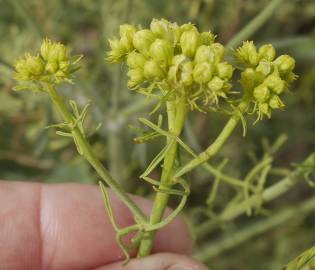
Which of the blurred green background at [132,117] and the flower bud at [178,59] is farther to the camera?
the blurred green background at [132,117]

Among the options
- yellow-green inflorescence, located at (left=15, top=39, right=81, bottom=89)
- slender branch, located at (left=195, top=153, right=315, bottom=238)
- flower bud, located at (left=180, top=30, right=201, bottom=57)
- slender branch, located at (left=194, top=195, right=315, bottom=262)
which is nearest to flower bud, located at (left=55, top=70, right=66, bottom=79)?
yellow-green inflorescence, located at (left=15, top=39, right=81, bottom=89)

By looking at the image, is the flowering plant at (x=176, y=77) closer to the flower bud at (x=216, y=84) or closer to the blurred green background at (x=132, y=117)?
the flower bud at (x=216, y=84)

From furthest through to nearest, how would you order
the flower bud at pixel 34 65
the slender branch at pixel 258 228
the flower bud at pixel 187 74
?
the slender branch at pixel 258 228 < the flower bud at pixel 34 65 < the flower bud at pixel 187 74

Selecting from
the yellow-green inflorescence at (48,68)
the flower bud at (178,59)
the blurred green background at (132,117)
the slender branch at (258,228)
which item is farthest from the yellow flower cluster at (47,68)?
the slender branch at (258,228)

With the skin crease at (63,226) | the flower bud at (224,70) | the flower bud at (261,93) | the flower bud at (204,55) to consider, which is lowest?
the skin crease at (63,226)

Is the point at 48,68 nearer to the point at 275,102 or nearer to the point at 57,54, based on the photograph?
the point at 57,54

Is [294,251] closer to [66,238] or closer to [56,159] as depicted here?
[56,159]

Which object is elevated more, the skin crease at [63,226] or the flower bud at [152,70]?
the flower bud at [152,70]

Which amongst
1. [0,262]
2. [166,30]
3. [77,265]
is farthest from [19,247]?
[166,30]
